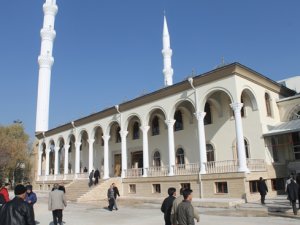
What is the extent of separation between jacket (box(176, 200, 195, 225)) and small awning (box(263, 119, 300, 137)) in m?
14.2

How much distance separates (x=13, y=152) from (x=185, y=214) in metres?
40.1

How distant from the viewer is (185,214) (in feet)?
16.9

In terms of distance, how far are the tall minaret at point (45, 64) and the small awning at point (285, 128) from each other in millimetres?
30260

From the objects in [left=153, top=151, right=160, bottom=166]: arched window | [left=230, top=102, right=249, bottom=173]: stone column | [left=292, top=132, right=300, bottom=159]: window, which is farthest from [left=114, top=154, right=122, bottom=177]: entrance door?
[left=292, top=132, right=300, bottom=159]: window

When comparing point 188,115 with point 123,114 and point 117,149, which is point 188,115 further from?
point 117,149

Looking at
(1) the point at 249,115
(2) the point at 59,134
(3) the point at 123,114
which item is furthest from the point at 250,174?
(2) the point at 59,134

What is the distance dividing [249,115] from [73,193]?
14.4 m

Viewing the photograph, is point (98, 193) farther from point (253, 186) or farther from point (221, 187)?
point (253, 186)

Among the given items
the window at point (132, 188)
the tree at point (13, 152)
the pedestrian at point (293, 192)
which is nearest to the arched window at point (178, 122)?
the window at point (132, 188)

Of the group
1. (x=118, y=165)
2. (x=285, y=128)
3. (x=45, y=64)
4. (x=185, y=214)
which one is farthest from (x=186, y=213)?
(x=45, y=64)

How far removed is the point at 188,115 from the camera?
23.0 m

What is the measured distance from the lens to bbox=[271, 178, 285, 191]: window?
18538mm

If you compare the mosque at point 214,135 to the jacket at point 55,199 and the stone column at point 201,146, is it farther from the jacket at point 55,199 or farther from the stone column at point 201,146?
the jacket at point 55,199

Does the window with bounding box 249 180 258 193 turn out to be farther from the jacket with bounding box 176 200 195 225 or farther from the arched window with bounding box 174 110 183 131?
the jacket with bounding box 176 200 195 225
